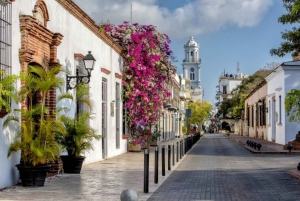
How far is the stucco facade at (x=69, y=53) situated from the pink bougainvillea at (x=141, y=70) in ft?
3.55

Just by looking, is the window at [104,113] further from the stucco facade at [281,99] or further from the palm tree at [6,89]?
the stucco facade at [281,99]

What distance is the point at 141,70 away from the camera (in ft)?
88.8

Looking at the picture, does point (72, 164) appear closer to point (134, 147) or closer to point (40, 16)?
point (40, 16)

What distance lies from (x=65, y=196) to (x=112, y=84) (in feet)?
44.3

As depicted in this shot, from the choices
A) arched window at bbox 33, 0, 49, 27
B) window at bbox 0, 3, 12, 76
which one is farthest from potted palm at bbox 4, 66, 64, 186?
arched window at bbox 33, 0, 49, 27

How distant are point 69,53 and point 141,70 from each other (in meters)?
10.6

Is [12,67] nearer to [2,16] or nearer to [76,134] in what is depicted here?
[2,16]

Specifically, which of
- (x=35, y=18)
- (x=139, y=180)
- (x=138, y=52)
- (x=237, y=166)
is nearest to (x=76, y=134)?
(x=139, y=180)

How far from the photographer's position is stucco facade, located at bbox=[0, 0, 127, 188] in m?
12.2

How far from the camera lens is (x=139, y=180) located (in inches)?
543

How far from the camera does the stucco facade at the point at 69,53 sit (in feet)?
39.9

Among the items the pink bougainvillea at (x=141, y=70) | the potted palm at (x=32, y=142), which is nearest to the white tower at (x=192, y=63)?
the pink bougainvillea at (x=141, y=70)

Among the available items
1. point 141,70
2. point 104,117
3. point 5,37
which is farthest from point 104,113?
point 5,37

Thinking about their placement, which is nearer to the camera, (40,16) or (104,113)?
(40,16)
